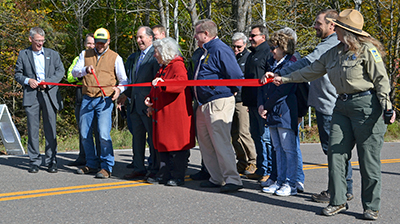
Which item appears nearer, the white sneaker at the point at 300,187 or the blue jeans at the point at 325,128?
the blue jeans at the point at 325,128

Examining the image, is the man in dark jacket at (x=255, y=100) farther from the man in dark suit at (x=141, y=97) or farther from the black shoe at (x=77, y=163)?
the black shoe at (x=77, y=163)

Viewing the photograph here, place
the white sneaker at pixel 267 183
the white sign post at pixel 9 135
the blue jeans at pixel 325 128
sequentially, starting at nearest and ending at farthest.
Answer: the blue jeans at pixel 325 128, the white sneaker at pixel 267 183, the white sign post at pixel 9 135

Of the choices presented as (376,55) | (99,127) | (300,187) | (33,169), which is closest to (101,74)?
(99,127)

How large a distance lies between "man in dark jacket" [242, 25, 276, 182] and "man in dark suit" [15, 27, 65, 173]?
123 inches

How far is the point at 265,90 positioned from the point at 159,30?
235 cm

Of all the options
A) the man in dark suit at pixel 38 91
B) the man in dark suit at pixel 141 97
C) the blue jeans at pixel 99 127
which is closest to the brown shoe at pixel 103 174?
the blue jeans at pixel 99 127

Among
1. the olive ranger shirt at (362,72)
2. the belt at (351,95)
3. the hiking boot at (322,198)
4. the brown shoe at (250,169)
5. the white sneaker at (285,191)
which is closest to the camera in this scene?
the olive ranger shirt at (362,72)

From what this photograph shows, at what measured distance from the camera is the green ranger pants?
4.42 metres

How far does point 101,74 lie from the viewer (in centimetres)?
684

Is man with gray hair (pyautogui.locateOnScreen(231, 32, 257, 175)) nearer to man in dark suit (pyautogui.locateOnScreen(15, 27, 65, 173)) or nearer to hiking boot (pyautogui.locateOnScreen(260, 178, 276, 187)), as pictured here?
hiking boot (pyautogui.locateOnScreen(260, 178, 276, 187))

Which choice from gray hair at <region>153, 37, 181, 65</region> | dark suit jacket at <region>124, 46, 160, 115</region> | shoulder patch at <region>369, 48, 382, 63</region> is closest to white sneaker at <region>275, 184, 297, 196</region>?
shoulder patch at <region>369, 48, 382, 63</region>

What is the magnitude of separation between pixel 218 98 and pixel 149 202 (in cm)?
161

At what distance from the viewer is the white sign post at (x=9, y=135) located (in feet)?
28.7

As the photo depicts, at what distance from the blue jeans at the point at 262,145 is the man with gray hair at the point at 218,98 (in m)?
0.94
